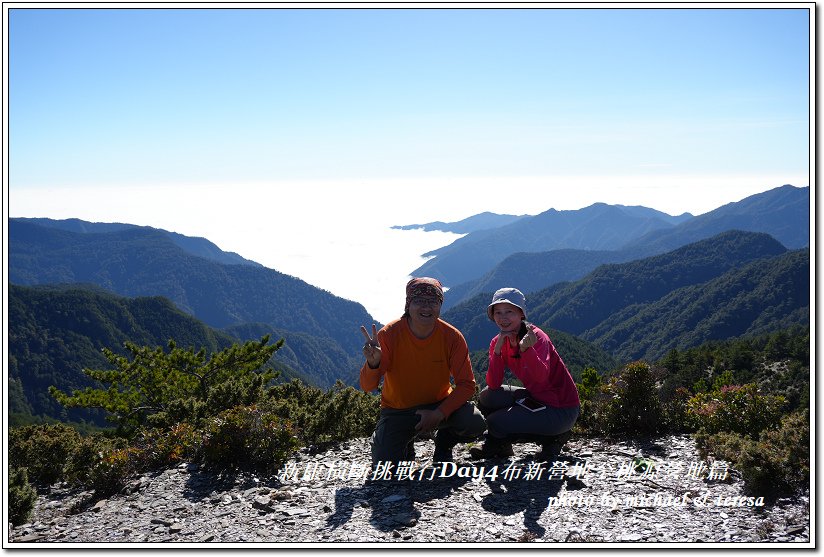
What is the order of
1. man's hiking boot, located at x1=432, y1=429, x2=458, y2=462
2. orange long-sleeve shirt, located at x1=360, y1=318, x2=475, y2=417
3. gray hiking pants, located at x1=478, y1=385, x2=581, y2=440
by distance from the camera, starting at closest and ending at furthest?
1. orange long-sleeve shirt, located at x1=360, y1=318, x2=475, y2=417
2. gray hiking pants, located at x1=478, y1=385, x2=581, y2=440
3. man's hiking boot, located at x1=432, y1=429, x2=458, y2=462

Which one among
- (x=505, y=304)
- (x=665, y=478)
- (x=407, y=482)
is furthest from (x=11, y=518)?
(x=665, y=478)

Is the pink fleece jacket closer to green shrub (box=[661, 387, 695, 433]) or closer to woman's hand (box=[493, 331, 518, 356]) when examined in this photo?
woman's hand (box=[493, 331, 518, 356])

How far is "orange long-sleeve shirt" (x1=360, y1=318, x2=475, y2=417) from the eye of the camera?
6512 millimetres

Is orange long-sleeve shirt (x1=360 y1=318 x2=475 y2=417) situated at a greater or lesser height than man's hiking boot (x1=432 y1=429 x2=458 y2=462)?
greater

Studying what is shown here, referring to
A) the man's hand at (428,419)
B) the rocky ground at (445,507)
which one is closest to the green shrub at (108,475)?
the rocky ground at (445,507)

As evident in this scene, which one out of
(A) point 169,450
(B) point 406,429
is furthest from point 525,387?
(A) point 169,450

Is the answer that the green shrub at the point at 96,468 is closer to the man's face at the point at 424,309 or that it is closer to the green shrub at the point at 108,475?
the green shrub at the point at 108,475

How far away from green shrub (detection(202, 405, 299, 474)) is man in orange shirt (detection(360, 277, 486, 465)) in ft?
3.95

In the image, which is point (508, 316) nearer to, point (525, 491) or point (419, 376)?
point (419, 376)

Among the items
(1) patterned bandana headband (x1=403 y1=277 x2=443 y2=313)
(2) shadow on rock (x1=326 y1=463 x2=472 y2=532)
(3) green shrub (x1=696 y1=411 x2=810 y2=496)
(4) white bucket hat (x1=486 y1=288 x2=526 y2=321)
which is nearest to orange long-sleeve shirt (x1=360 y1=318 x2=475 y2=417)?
(1) patterned bandana headband (x1=403 y1=277 x2=443 y2=313)

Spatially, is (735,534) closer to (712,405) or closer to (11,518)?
(712,405)

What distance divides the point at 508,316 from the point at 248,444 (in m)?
3.40

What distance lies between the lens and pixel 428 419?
646 centimetres
